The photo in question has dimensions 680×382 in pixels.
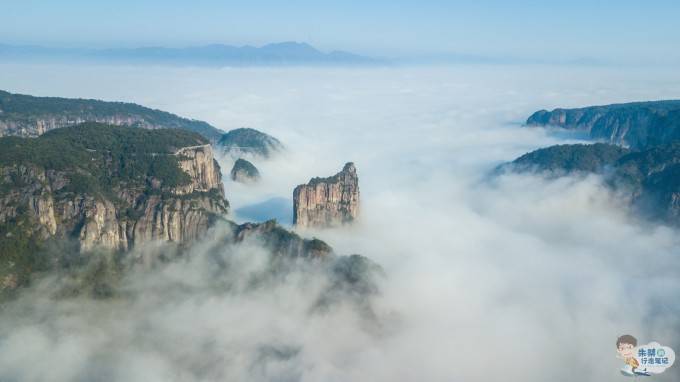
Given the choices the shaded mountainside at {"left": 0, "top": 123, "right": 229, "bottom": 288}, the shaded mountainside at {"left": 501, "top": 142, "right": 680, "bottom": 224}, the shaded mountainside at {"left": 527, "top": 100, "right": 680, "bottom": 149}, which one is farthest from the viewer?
the shaded mountainside at {"left": 527, "top": 100, "right": 680, "bottom": 149}

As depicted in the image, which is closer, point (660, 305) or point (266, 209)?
point (660, 305)

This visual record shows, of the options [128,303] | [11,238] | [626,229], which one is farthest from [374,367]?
[626,229]

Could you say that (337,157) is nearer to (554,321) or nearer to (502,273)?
(502,273)

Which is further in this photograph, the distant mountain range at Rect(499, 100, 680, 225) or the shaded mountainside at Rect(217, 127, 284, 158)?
the shaded mountainside at Rect(217, 127, 284, 158)

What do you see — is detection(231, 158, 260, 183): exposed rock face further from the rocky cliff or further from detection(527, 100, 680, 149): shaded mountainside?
detection(527, 100, 680, 149): shaded mountainside

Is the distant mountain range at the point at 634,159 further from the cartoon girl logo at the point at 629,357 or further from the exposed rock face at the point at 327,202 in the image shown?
the exposed rock face at the point at 327,202

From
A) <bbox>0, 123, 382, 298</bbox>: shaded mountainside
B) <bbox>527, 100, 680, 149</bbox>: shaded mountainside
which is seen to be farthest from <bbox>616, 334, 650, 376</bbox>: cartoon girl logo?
<bbox>527, 100, 680, 149</bbox>: shaded mountainside
